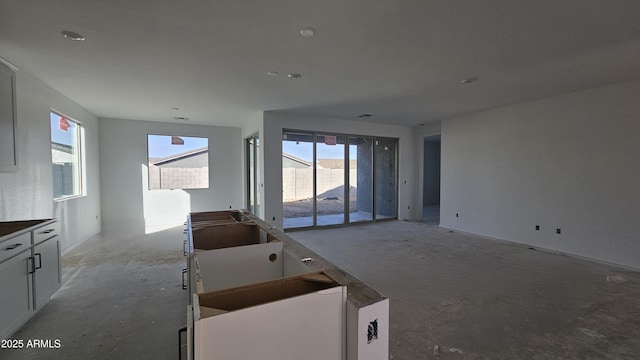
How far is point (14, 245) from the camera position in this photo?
86.0 inches

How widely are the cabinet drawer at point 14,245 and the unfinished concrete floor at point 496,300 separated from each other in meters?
2.99

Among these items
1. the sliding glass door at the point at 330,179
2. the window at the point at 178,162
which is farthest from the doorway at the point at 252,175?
the sliding glass door at the point at 330,179

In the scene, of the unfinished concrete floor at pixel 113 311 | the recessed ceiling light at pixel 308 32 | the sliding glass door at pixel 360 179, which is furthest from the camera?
the sliding glass door at pixel 360 179

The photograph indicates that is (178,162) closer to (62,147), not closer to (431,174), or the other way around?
(62,147)

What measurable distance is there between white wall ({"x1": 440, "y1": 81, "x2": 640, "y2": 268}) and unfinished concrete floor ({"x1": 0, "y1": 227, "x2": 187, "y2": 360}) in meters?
5.50

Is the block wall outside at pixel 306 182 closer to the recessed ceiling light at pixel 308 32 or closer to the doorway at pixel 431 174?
the recessed ceiling light at pixel 308 32

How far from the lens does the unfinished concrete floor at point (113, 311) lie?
2.05 meters

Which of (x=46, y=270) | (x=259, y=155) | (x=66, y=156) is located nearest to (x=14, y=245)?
(x=46, y=270)

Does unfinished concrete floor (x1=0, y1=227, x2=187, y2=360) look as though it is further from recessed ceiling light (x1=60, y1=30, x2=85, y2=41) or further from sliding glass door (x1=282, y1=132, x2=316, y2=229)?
recessed ceiling light (x1=60, y1=30, x2=85, y2=41)

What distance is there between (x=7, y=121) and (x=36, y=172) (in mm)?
1086

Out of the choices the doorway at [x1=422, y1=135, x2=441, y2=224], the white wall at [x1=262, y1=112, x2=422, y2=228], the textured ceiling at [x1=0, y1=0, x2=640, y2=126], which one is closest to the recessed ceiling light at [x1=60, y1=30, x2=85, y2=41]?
the textured ceiling at [x1=0, y1=0, x2=640, y2=126]

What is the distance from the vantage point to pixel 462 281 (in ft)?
10.7

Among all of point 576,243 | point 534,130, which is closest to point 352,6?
point 534,130

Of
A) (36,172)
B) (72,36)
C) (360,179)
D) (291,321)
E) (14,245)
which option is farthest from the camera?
(360,179)
